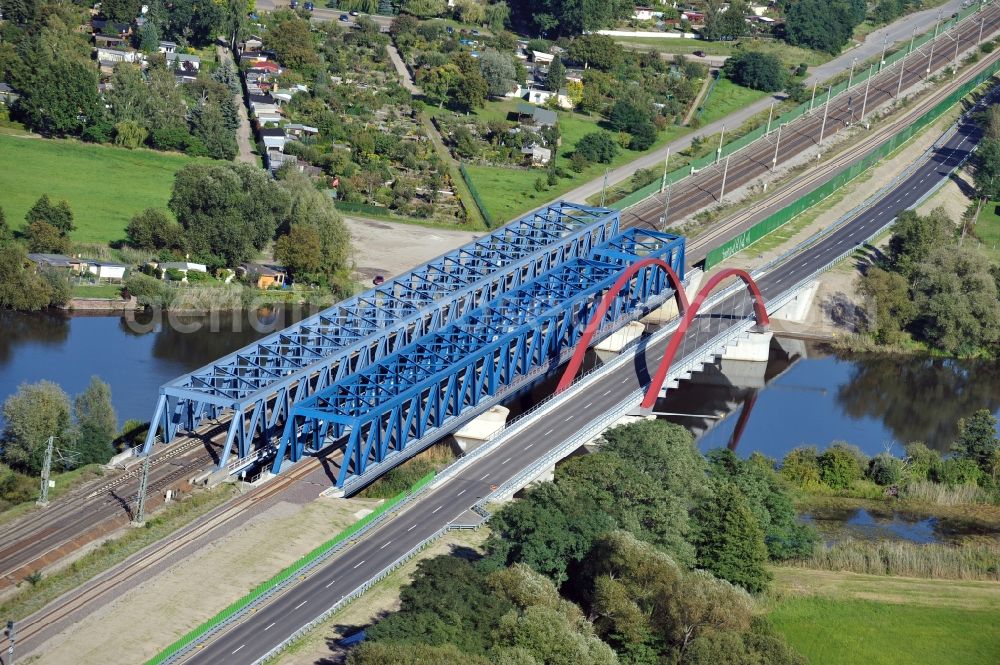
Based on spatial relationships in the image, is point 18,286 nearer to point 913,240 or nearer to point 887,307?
point 887,307

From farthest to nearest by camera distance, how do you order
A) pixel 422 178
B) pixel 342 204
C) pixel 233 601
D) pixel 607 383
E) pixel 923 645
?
1. pixel 422 178
2. pixel 342 204
3. pixel 607 383
4. pixel 923 645
5. pixel 233 601

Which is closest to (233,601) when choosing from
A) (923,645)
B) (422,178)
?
(923,645)

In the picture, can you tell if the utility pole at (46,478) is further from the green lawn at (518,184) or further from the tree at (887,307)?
the tree at (887,307)

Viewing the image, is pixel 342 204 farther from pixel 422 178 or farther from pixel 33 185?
pixel 33 185

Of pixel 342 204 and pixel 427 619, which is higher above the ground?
pixel 427 619

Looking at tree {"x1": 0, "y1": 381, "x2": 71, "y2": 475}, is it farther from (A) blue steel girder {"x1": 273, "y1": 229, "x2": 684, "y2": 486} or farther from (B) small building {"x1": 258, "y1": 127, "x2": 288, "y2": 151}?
(B) small building {"x1": 258, "y1": 127, "x2": 288, "y2": 151}

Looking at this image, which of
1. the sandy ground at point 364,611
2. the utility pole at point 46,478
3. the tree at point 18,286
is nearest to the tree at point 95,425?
the utility pole at point 46,478
